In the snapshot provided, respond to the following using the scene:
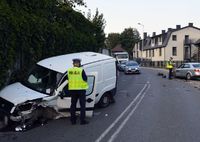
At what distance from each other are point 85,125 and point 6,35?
12.8ft

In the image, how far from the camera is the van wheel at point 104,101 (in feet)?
45.4

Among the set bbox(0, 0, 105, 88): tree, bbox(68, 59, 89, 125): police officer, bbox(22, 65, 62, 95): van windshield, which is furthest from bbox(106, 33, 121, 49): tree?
bbox(68, 59, 89, 125): police officer

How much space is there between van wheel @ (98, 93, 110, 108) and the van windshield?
8.56ft

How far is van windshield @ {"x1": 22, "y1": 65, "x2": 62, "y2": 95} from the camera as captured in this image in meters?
11.4

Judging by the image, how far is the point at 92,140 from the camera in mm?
8406

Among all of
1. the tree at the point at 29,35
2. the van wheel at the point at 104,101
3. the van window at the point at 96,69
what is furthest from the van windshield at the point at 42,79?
the van wheel at the point at 104,101

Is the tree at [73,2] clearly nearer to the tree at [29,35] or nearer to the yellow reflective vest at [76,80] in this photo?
the tree at [29,35]

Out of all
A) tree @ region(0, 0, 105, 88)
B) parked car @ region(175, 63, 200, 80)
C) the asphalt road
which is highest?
tree @ region(0, 0, 105, 88)

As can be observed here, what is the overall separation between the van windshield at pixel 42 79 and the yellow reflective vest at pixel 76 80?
880mm

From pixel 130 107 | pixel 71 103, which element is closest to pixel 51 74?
pixel 71 103

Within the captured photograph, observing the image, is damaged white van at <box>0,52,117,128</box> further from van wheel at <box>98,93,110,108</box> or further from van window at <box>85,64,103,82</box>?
van wheel at <box>98,93,110,108</box>

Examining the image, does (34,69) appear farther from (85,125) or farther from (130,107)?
(130,107)

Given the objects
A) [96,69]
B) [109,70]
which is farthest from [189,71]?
[96,69]

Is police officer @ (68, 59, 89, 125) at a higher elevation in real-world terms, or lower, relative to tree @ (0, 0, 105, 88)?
lower
